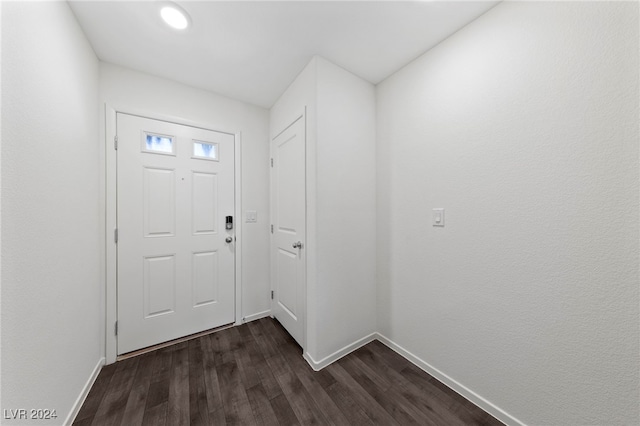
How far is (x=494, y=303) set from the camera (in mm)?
1292

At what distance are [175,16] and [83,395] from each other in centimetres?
247

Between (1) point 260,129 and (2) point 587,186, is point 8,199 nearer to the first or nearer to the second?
(1) point 260,129

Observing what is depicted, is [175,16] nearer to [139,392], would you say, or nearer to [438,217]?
[438,217]

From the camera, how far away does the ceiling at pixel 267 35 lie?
1294 mm

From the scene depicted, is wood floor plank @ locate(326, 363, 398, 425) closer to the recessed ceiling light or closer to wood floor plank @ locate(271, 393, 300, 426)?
wood floor plank @ locate(271, 393, 300, 426)

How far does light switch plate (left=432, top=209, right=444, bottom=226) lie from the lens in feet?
5.06

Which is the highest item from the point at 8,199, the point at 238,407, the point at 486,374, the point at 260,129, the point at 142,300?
the point at 260,129

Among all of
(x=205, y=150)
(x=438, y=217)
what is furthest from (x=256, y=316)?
(x=438, y=217)

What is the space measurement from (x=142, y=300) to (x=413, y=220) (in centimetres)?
240

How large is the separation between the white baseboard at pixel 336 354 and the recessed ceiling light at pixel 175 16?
2523 millimetres

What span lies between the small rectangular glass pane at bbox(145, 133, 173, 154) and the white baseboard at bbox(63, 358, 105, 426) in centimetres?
173

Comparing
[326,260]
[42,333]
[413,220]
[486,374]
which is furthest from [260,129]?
[486,374]

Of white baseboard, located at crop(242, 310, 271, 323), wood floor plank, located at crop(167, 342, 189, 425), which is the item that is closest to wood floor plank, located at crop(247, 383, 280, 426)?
wood floor plank, located at crop(167, 342, 189, 425)

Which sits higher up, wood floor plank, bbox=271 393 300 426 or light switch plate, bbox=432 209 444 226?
light switch plate, bbox=432 209 444 226
